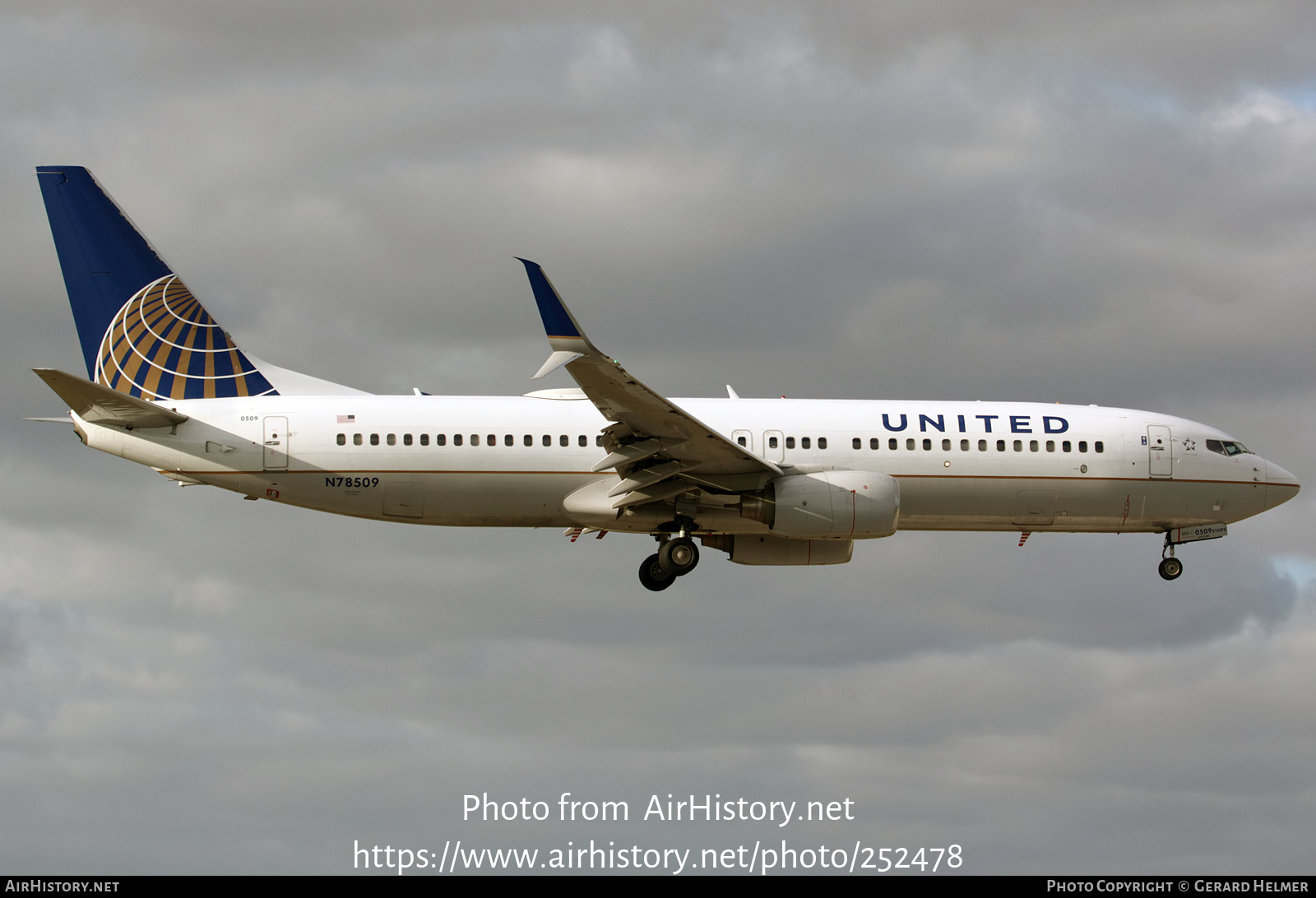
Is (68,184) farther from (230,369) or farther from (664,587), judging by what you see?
(664,587)

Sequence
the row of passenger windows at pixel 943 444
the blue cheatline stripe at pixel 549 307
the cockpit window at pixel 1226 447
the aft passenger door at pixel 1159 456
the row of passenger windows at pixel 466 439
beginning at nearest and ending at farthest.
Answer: the blue cheatline stripe at pixel 549 307, the row of passenger windows at pixel 466 439, the row of passenger windows at pixel 943 444, the aft passenger door at pixel 1159 456, the cockpit window at pixel 1226 447

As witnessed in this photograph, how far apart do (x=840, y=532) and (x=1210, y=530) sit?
11269mm

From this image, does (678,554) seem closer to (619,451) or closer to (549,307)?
(619,451)

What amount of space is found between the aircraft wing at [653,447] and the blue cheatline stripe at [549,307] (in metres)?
0.66

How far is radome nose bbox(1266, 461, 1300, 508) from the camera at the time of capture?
4025cm

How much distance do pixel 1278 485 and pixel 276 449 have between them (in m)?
25.9

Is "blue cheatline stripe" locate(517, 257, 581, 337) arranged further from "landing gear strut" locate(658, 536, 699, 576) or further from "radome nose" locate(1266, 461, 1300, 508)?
"radome nose" locate(1266, 461, 1300, 508)

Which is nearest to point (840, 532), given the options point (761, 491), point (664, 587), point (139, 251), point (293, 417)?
point (761, 491)

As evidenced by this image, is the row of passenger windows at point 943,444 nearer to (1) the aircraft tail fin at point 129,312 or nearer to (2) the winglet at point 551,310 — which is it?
(2) the winglet at point 551,310

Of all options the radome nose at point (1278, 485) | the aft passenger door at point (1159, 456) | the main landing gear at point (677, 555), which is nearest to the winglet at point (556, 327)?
the main landing gear at point (677, 555)

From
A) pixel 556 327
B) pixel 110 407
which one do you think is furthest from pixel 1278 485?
pixel 110 407

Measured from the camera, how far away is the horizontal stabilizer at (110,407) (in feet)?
108

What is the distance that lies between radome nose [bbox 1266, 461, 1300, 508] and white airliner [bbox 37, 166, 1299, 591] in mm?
99

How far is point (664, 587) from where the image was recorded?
126 feet
